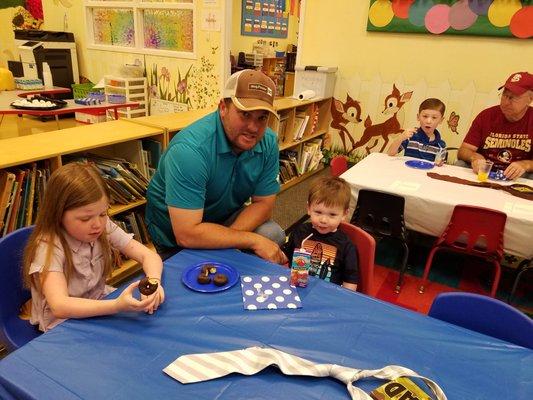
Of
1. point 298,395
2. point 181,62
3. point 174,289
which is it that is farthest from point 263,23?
point 298,395

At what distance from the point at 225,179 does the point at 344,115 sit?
3182 mm

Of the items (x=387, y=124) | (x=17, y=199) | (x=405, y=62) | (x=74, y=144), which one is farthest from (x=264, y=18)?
(x=17, y=199)

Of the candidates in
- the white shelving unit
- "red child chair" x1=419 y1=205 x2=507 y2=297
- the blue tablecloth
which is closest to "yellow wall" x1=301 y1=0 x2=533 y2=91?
the white shelving unit

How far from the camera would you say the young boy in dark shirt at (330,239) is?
165 cm

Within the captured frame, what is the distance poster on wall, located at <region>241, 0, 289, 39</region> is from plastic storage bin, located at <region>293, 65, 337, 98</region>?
2.01 m

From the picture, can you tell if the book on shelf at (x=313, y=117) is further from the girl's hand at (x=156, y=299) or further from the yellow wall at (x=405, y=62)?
the girl's hand at (x=156, y=299)

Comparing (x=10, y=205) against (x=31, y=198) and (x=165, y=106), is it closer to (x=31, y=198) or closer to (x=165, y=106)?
(x=31, y=198)

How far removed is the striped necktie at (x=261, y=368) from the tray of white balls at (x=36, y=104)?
3.27 metres

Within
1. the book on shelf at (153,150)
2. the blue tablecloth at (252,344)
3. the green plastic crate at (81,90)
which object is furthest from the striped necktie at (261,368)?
the green plastic crate at (81,90)

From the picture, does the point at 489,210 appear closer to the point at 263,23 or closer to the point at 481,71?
the point at 481,71

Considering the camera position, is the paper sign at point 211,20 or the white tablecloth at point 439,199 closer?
the white tablecloth at point 439,199

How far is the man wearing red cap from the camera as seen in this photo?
2.62 metres

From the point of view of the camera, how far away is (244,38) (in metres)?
6.18

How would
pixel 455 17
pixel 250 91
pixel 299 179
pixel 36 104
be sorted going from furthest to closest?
pixel 299 179, pixel 455 17, pixel 36 104, pixel 250 91
